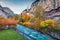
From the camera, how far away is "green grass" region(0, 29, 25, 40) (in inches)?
144

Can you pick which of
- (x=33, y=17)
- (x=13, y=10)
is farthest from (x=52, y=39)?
(x=13, y=10)

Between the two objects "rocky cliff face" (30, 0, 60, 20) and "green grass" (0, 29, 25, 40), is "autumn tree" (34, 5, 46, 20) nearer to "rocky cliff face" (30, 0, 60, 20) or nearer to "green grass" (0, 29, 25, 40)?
"rocky cliff face" (30, 0, 60, 20)

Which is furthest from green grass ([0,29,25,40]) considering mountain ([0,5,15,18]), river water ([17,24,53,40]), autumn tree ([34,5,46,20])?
autumn tree ([34,5,46,20])

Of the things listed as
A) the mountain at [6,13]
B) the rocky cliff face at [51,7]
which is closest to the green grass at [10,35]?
the mountain at [6,13]

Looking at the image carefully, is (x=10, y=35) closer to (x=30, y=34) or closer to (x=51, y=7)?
(x=30, y=34)

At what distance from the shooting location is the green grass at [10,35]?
144 inches

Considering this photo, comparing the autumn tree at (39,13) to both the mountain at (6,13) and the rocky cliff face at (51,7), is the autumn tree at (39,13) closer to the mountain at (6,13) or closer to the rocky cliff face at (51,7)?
the rocky cliff face at (51,7)

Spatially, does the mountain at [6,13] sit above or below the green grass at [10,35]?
above

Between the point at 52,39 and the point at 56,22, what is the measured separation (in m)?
0.42

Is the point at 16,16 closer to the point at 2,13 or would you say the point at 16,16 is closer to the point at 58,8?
the point at 2,13

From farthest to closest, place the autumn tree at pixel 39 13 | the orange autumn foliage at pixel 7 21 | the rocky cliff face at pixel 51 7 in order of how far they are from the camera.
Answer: the orange autumn foliage at pixel 7 21, the autumn tree at pixel 39 13, the rocky cliff face at pixel 51 7

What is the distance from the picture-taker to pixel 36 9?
3.69 meters

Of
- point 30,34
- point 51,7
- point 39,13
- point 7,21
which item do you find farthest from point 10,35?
point 51,7

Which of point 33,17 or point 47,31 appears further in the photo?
point 33,17
